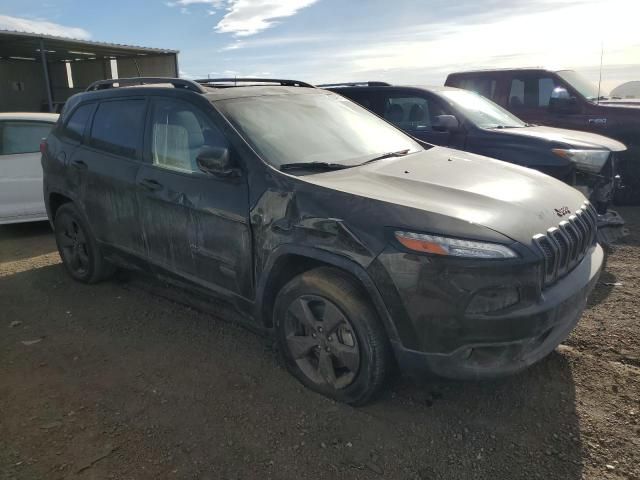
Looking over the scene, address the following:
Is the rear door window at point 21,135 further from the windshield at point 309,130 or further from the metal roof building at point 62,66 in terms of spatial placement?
the metal roof building at point 62,66

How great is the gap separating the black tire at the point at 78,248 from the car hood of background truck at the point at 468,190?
2.49 metres

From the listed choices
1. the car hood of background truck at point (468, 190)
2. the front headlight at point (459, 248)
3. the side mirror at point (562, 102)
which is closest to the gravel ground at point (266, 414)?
the front headlight at point (459, 248)

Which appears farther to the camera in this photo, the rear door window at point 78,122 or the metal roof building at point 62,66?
the metal roof building at point 62,66

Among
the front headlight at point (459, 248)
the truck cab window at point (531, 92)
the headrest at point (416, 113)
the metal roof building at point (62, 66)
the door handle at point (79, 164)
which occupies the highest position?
the metal roof building at point (62, 66)

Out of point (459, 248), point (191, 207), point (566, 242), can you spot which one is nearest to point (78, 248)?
point (191, 207)

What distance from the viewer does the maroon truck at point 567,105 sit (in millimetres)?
7191

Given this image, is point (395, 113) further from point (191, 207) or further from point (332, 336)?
point (332, 336)

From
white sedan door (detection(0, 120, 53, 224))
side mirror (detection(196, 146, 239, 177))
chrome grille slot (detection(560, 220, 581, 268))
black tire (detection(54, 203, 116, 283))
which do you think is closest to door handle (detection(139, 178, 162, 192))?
side mirror (detection(196, 146, 239, 177))

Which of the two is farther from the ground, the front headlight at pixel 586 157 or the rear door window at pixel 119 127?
the rear door window at pixel 119 127

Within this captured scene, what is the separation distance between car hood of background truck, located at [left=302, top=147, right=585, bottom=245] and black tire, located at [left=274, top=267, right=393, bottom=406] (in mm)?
474

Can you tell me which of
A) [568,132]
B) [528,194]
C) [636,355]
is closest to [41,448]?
[528,194]

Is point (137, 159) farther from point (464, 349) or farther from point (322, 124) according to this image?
point (464, 349)

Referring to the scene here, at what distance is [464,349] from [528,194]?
1.04m

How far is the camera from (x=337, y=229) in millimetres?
2600
